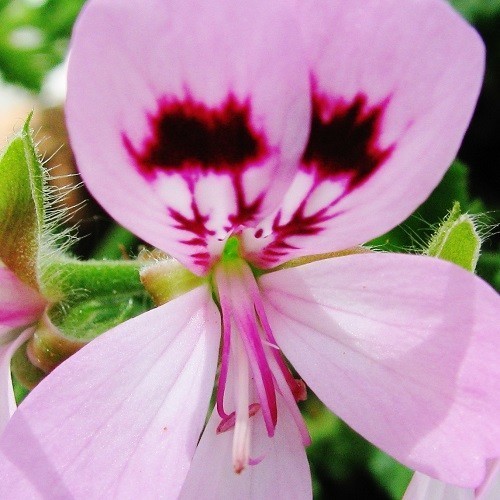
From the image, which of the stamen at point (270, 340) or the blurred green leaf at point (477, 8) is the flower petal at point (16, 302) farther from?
the blurred green leaf at point (477, 8)

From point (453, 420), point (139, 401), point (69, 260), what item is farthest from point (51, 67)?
point (453, 420)

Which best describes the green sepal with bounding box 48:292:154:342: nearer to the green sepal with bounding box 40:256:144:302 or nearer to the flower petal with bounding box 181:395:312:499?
the green sepal with bounding box 40:256:144:302

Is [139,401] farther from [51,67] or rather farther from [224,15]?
[51,67]

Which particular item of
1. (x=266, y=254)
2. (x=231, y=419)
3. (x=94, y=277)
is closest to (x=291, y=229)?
(x=266, y=254)

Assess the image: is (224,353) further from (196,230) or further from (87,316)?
(87,316)

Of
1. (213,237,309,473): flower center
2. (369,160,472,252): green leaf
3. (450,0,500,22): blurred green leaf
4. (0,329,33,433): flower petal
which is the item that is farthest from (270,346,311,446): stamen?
(450,0,500,22): blurred green leaf
